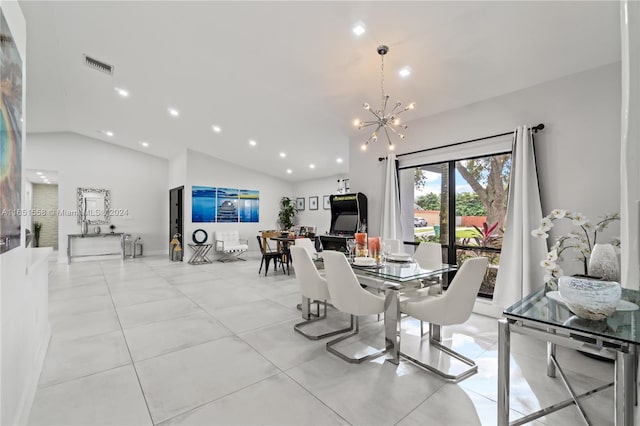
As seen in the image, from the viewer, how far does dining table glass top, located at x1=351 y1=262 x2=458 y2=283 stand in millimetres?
→ 2425

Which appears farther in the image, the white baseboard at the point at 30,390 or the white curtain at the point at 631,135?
the white baseboard at the point at 30,390

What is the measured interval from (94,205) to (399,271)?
910cm

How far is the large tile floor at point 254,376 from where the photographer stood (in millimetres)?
1768

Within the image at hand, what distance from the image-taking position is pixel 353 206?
5137 mm

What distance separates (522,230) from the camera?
10.6ft

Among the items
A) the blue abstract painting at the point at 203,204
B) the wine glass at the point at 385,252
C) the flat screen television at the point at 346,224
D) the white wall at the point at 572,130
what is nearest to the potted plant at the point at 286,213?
the blue abstract painting at the point at 203,204

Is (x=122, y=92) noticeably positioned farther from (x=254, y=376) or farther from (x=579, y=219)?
(x=579, y=219)

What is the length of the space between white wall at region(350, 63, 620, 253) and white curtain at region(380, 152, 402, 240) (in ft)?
4.03

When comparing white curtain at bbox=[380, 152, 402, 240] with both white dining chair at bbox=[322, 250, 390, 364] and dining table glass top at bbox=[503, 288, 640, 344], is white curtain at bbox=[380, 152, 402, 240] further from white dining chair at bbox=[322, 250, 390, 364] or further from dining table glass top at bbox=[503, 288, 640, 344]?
dining table glass top at bbox=[503, 288, 640, 344]

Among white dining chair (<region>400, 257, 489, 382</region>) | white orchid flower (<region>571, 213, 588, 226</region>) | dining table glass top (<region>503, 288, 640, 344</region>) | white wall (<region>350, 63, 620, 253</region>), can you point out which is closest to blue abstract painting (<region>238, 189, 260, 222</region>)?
white wall (<region>350, 63, 620, 253</region>)

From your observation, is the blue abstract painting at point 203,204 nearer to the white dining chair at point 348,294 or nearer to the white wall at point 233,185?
the white wall at point 233,185

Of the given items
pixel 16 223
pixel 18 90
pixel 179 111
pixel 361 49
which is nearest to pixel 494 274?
pixel 361 49

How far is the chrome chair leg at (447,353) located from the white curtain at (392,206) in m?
1.97

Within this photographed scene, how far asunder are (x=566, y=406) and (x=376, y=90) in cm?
363
